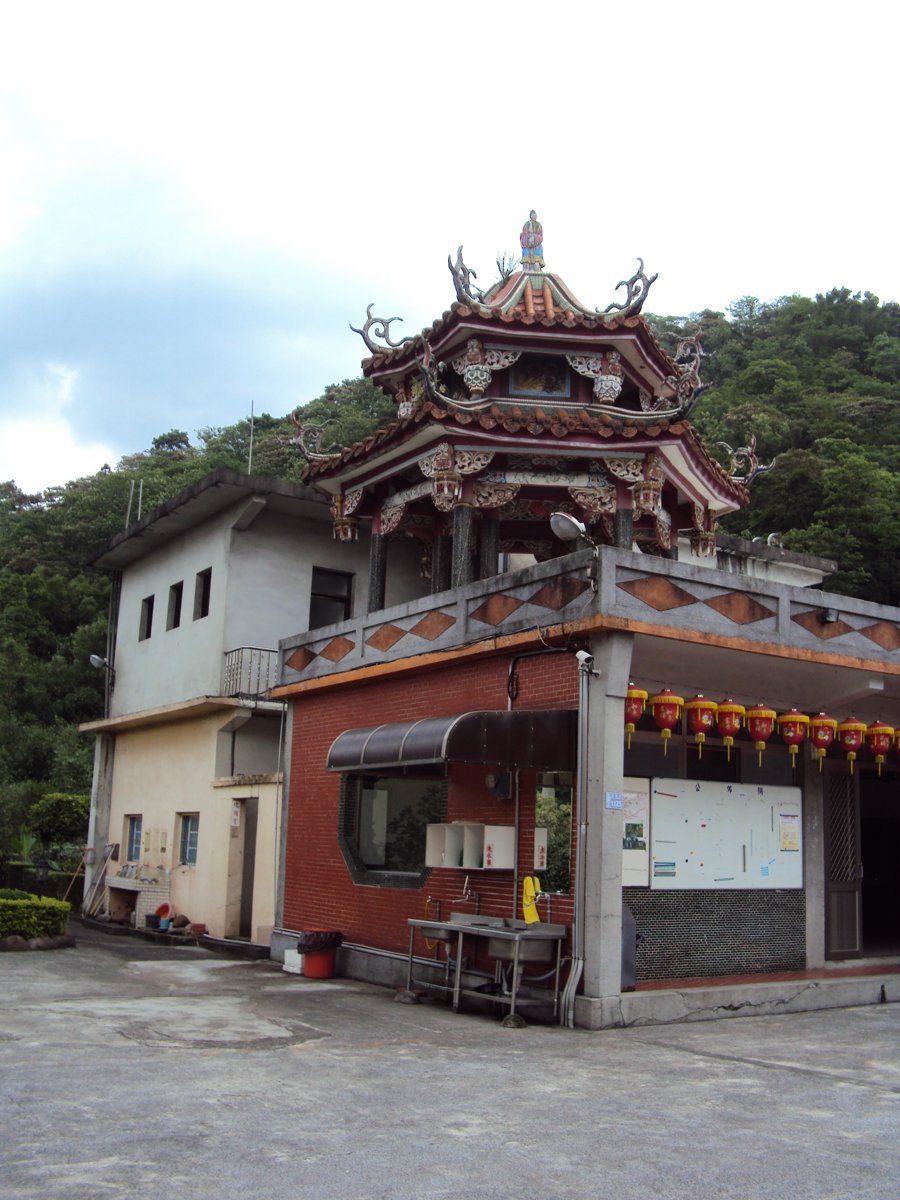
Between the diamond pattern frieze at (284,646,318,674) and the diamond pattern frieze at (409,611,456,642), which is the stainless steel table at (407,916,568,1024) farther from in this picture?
the diamond pattern frieze at (284,646,318,674)

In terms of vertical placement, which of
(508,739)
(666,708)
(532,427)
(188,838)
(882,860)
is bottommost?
(188,838)

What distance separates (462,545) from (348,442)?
1346 inches

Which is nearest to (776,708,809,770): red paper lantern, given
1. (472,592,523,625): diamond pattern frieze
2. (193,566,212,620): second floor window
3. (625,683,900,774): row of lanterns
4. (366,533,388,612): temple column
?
(625,683,900,774): row of lanterns

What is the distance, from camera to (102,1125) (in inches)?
263

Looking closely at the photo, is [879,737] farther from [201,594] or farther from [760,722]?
[201,594]

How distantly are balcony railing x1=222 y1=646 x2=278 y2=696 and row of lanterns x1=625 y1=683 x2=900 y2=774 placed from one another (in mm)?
8062

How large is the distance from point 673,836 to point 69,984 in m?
7.20

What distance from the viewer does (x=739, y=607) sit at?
12.4 m

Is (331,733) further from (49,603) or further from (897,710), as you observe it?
(49,603)

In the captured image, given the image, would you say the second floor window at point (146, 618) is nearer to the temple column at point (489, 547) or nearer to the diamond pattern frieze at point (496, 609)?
the temple column at point (489, 547)

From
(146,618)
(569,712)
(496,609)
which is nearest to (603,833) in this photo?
(569,712)

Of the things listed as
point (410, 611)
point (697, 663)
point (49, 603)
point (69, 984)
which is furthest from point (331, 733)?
point (49, 603)

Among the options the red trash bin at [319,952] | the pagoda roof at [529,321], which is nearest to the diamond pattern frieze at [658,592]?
the pagoda roof at [529,321]

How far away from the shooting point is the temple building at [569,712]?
11383 mm
